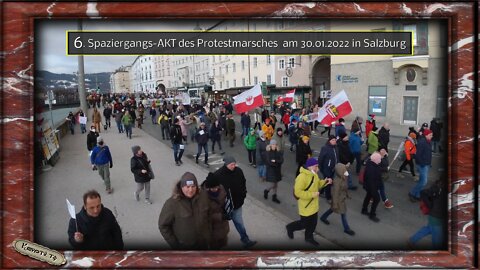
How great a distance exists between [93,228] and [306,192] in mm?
3106

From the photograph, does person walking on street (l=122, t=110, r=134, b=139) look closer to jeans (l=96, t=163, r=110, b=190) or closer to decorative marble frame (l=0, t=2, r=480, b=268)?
jeans (l=96, t=163, r=110, b=190)

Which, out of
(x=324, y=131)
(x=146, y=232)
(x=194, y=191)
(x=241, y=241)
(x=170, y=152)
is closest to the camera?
(x=194, y=191)

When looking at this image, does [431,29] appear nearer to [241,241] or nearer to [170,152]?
[241,241]

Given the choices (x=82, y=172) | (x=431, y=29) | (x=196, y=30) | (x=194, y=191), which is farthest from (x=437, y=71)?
(x=82, y=172)

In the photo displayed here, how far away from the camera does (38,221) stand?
13.0 ft

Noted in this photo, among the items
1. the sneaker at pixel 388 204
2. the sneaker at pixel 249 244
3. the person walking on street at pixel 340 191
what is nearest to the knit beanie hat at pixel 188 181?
the sneaker at pixel 249 244

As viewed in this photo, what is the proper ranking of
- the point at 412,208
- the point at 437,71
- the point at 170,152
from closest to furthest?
the point at 437,71 → the point at 412,208 → the point at 170,152

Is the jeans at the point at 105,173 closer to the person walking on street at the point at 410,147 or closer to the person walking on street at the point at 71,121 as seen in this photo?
the person walking on street at the point at 71,121

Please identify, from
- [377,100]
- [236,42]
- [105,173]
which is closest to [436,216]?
[236,42]

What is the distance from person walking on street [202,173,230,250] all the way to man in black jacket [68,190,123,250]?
1240 millimetres

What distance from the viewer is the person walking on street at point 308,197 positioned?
4.94 m

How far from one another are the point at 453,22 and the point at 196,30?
10.8ft

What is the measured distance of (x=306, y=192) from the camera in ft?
16.2

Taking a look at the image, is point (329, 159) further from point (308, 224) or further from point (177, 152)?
point (177, 152)
